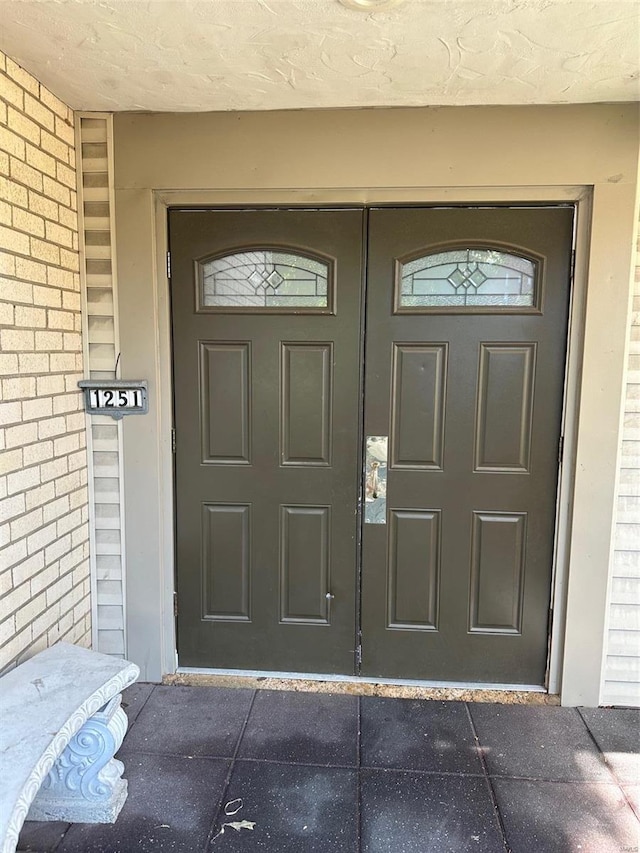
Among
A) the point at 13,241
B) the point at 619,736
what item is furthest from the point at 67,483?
the point at 619,736

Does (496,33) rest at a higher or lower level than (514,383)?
higher

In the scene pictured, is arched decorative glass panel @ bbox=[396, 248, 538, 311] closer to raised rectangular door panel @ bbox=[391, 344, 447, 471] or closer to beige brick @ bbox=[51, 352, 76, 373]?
raised rectangular door panel @ bbox=[391, 344, 447, 471]

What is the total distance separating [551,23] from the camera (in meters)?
1.60

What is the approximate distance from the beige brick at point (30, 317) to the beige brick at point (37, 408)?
276 mm

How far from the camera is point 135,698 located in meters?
2.39

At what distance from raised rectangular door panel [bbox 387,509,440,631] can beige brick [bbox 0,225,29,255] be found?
1.81m

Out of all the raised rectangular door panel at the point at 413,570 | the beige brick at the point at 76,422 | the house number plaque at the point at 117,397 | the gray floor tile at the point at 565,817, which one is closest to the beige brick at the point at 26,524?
the beige brick at the point at 76,422

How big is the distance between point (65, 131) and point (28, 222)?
50 cm

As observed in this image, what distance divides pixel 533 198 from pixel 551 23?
684 millimetres

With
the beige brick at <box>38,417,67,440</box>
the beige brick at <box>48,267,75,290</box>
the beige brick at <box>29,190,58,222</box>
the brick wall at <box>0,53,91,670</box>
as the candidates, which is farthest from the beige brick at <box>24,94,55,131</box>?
the beige brick at <box>38,417,67,440</box>

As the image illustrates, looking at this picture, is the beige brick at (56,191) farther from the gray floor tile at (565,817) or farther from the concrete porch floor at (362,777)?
the gray floor tile at (565,817)

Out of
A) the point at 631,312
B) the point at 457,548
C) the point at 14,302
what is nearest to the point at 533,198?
the point at 631,312

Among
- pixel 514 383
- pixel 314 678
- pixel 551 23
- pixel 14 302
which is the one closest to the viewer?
pixel 551 23

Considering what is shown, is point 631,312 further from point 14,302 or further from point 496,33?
point 14,302
